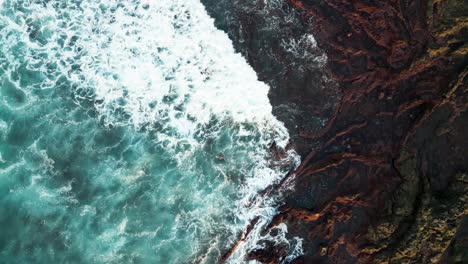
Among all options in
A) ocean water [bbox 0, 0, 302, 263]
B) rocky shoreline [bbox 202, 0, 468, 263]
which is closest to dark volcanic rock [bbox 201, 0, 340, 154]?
rocky shoreline [bbox 202, 0, 468, 263]

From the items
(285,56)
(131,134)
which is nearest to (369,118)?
(285,56)

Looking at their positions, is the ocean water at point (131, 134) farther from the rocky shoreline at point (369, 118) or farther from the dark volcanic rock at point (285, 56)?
the rocky shoreline at point (369, 118)

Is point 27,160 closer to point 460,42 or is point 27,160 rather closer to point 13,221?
point 13,221

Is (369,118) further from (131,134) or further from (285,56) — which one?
(131,134)

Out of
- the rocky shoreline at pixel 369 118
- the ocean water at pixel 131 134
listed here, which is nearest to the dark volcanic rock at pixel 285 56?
the rocky shoreline at pixel 369 118

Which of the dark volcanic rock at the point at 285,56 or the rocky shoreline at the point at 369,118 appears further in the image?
the dark volcanic rock at the point at 285,56
